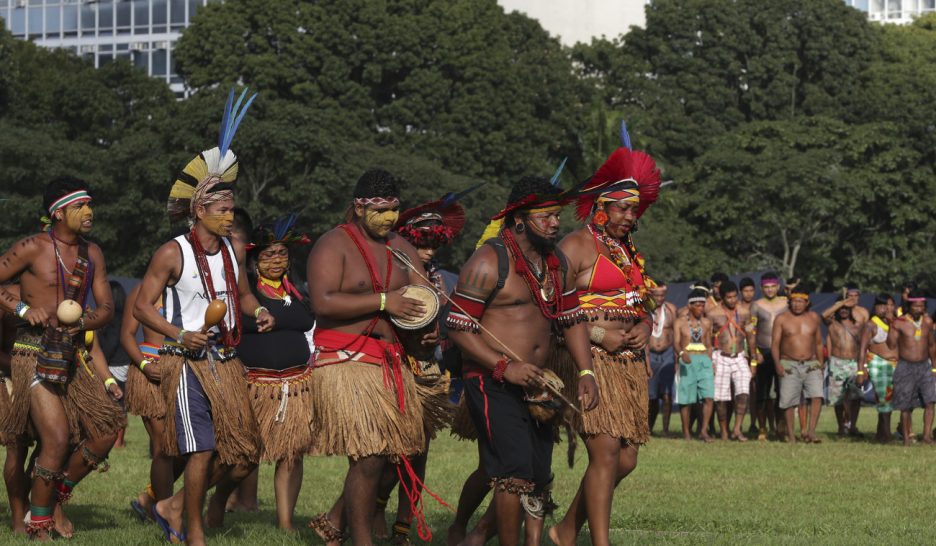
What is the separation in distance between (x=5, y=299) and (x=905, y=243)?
152 feet

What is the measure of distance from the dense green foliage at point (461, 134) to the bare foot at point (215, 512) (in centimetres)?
3210

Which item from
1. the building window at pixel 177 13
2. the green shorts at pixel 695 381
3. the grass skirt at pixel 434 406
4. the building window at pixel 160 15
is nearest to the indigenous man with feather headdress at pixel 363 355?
the grass skirt at pixel 434 406

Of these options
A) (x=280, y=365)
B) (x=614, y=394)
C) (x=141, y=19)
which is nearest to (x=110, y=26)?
(x=141, y=19)

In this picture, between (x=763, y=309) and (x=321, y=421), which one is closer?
(x=321, y=421)

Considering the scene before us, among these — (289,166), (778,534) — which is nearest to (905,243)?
(289,166)

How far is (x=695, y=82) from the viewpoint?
2357 inches

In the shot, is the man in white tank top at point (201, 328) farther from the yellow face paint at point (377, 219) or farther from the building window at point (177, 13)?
the building window at point (177, 13)

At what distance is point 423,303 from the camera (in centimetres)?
869

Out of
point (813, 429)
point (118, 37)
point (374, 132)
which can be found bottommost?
point (813, 429)

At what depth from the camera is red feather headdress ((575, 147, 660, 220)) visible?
385 inches

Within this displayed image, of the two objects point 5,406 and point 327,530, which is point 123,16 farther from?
point 327,530

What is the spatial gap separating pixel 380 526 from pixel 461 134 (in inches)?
1645

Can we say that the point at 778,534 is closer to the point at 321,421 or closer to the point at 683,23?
the point at 321,421

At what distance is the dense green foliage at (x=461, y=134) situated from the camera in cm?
4350
